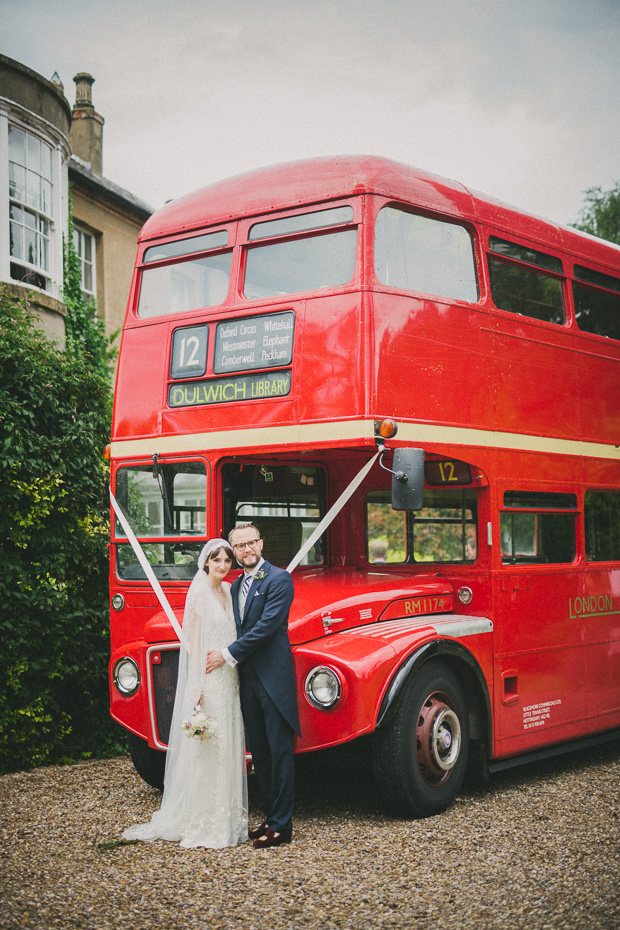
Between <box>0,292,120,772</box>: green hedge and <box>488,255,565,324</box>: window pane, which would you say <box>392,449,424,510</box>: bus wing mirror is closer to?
<box>488,255,565,324</box>: window pane

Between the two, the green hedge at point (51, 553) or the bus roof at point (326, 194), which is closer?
the bus roof at point (326, 194)

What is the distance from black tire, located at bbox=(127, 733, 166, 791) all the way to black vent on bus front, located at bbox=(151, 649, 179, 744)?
580 millimetres

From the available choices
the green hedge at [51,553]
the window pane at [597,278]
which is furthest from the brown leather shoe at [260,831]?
the window pane at [597,278]

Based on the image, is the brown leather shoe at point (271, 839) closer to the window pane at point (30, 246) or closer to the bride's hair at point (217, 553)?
the bride's hair at point (217, 553)

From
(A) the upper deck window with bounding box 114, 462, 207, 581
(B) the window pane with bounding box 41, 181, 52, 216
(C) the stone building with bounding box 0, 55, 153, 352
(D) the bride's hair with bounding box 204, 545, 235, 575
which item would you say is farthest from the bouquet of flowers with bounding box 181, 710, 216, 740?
(B) the window pane with bounding box 41, 181, 52, 216

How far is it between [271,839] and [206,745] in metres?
Result: 0.64

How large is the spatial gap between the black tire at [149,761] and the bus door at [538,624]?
236cm

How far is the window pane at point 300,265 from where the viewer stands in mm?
5961

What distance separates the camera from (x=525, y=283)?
280 inches

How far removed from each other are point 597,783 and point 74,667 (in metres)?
4.22

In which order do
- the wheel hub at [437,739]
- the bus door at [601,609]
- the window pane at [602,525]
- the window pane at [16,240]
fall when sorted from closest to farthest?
the wheel hub at [437,739], the bus door at [601,609], the window pane at [602,525], the window pane at [16,240]

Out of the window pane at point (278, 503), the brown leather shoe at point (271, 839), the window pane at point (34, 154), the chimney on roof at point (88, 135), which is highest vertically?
the chimney on roof at point (88, 135)

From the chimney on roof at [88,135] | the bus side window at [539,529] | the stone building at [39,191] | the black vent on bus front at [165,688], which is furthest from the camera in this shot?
the chimney on roof at [88,135]

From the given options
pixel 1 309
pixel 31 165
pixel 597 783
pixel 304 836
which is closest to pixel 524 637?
pixel 597 783
